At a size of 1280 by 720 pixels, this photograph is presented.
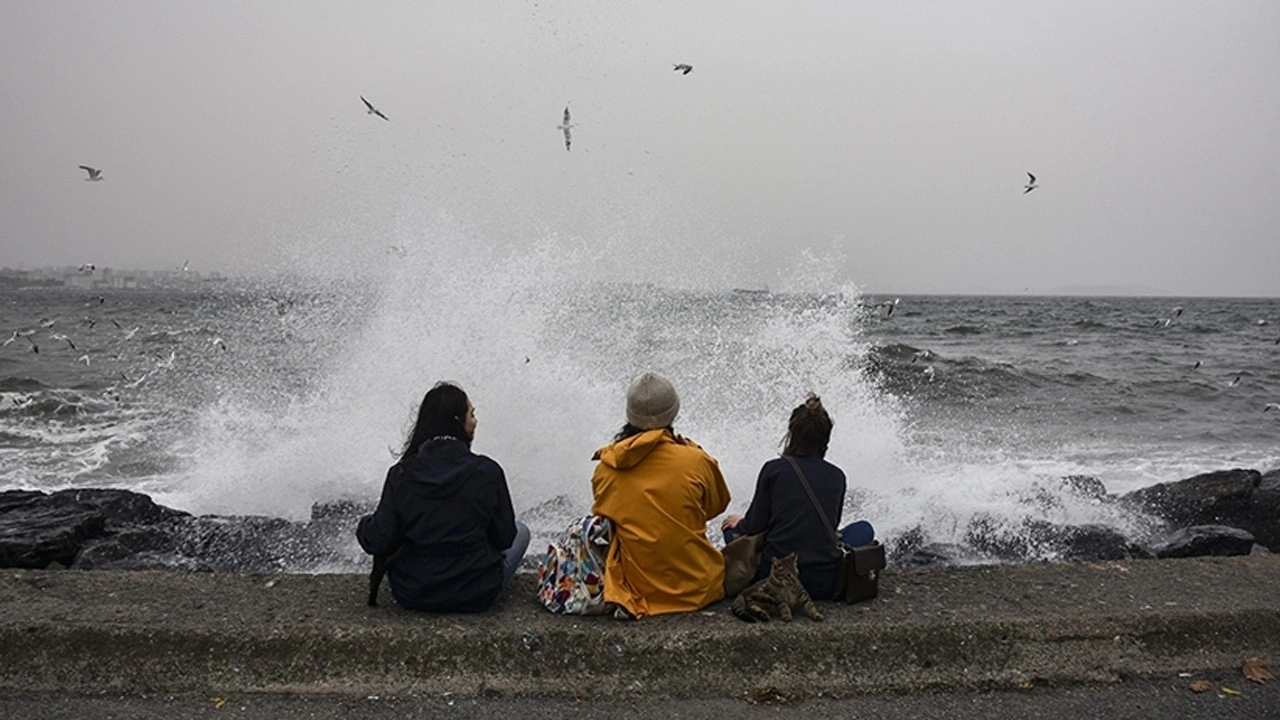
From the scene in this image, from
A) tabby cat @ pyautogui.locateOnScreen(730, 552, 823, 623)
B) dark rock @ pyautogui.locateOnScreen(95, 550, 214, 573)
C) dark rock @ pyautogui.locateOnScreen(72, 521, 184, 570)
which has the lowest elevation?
dark rock @ pyautogui.locateOnScreen(95, 550, 214, 573)

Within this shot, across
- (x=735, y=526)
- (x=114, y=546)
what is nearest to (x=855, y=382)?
(x=735, y=526)

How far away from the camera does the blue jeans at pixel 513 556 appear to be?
3918 mm

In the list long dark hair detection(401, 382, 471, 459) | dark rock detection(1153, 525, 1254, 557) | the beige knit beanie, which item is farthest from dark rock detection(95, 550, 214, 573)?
dark rock detection(1153, 525, 1254, 557)

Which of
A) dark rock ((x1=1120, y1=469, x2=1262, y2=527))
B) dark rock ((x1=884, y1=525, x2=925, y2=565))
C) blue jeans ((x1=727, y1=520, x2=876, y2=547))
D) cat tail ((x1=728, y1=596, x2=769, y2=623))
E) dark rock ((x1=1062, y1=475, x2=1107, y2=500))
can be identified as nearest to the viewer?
cat tail ((x1=728, y1=596, x2=769, y2=623))

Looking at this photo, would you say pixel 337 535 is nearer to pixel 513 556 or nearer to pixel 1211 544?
pixel 513 556

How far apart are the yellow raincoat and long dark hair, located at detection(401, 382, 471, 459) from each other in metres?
0.58

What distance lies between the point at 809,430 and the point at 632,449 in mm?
762

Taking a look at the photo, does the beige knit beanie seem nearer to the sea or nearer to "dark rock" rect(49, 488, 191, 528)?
the sea

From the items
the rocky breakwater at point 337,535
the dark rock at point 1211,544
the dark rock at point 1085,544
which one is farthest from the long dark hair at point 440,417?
the dark rock at point 1211,544

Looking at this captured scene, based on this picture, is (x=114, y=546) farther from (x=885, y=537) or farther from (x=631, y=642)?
(x=885, y=537)

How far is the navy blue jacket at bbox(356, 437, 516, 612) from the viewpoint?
11.9 ft

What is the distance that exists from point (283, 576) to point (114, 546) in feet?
8.83

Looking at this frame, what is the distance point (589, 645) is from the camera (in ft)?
11.2

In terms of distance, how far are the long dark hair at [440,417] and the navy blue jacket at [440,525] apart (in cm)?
4
